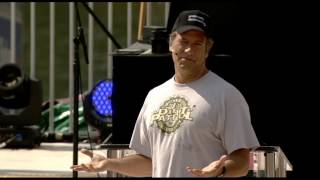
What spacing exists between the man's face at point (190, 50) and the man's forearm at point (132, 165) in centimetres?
53

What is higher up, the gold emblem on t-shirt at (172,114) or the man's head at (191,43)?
the man's head at (191,43)

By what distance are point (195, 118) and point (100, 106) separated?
4008 mm

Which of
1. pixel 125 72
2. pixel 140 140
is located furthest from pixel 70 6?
pixel 140 140

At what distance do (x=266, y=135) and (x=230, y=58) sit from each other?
561 mm

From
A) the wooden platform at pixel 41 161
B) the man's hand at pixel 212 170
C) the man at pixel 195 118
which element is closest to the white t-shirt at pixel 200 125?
the man at pixel 195 118

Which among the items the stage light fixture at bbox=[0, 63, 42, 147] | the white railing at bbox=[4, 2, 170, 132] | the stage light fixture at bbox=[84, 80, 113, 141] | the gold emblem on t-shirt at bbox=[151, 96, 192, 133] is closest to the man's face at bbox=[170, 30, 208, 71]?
the gold emblem on t-shirt at bbox=[151, 96, 192, 133]

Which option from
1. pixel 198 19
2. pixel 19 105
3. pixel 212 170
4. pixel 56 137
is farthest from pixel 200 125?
pixel 56 137

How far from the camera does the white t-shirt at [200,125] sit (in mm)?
4047

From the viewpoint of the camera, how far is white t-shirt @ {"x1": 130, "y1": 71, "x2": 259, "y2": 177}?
13.3 ft

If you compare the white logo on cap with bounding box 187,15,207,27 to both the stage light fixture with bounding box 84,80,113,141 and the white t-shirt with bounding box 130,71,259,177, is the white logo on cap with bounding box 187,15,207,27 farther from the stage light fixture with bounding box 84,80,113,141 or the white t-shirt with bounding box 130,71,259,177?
the stage light fixture with bounding box 84,80,113,141

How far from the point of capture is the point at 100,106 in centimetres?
800

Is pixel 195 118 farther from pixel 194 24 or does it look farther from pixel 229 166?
pixel 194 24

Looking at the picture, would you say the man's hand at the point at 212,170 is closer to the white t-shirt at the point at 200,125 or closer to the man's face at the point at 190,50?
the white t-shirt at the point at 200,125

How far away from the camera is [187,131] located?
4.06 meters
